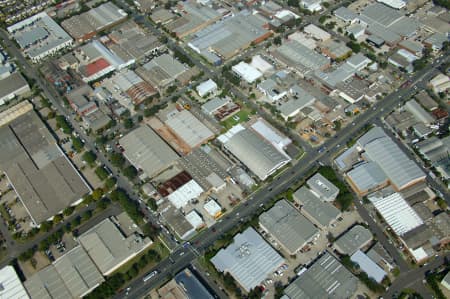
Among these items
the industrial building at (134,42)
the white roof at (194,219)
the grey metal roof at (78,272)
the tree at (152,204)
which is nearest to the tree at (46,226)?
the grey metal roof at (78,272)

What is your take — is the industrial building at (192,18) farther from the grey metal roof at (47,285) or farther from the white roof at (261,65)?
the grey metal roof at (47,285)

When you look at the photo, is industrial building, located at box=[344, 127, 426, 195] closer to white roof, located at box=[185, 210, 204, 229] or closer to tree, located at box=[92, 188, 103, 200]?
white roof, located at box=[185, 210, 204, 229]

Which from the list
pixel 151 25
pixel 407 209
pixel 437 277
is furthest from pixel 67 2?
pixel 437 277

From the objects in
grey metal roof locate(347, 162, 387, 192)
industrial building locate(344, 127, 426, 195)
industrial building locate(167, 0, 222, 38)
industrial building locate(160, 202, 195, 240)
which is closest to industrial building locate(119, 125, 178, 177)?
industrial building locate(160, 202, 195, 240)

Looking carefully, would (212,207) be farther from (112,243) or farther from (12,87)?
(12,87)

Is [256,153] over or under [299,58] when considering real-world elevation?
under

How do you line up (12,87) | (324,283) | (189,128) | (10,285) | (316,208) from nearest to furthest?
1. (324,283)
2. (10,285)
3. (316,208)
4. (189,128)
5. (12,87)

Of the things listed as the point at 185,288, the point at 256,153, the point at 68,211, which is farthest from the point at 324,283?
the point at 68,211
